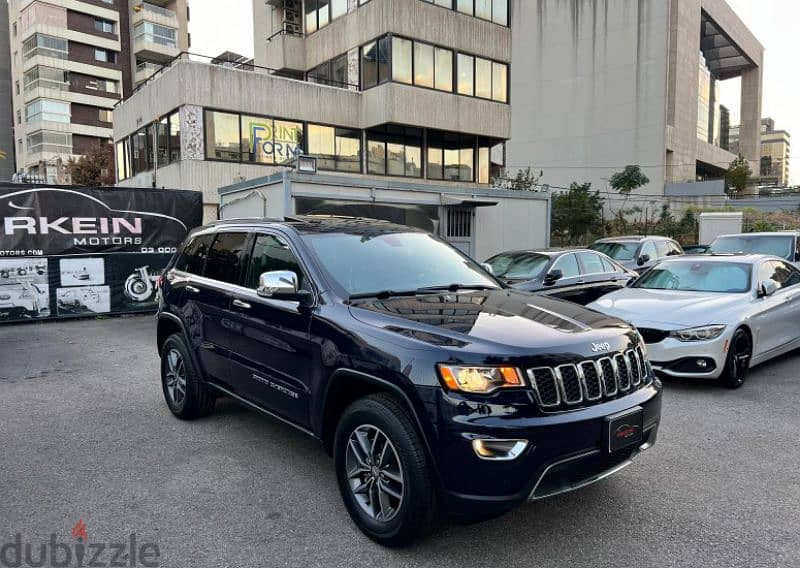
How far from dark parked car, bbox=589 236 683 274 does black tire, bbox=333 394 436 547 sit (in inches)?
457

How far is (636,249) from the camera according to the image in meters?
14.1

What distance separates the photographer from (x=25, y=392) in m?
6.43

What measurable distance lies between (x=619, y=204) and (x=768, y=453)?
46.0 meters

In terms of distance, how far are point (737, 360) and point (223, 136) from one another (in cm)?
1895

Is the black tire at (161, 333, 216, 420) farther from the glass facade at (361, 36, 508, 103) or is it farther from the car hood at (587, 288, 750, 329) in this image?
the glass facade at (361, 36, 508, 103)

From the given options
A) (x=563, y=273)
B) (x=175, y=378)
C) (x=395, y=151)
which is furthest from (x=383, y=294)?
(x=395, y=151)

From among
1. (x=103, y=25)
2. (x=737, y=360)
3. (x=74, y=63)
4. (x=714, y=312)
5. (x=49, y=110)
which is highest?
(x=103, y=25)

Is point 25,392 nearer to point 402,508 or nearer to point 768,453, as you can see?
point 402,508

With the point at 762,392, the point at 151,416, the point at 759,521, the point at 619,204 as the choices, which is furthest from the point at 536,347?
the point at 619,204

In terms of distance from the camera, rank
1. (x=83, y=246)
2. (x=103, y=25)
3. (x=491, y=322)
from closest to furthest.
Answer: (x=491, y=322) < (x=83, y=246) < (x=103, y=25)

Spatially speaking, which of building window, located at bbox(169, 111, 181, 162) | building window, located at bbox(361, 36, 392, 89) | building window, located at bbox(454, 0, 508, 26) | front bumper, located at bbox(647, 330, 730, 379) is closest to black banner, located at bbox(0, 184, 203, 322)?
building window, located at bbox(169, 111, 181, 162)

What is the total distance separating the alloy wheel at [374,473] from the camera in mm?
3082

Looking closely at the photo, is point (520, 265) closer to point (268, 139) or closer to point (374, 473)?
point (374, 473)

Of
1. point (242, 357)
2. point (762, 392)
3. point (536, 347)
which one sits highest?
point (536, 347)
